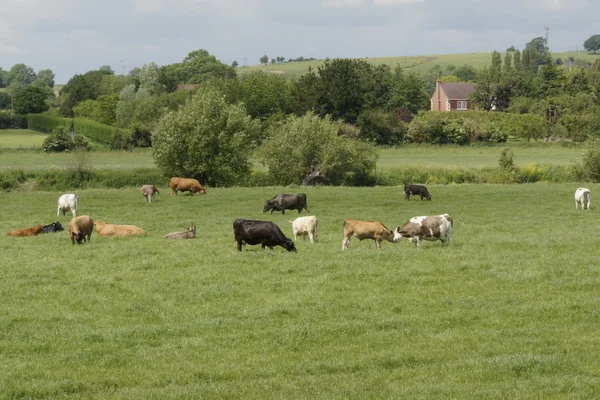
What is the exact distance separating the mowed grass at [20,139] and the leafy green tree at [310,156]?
5164cm

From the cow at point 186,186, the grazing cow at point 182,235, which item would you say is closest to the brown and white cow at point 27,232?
the grazing cow at point 182,235

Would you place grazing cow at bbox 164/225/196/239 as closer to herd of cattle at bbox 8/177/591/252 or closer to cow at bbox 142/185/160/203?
herd of cattle at bbox 8/177/591/252

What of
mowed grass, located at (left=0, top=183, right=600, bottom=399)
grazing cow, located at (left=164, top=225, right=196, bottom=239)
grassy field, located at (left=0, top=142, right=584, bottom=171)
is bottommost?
grassy field, located at (left=0, top=142, right=584, bottom=171)

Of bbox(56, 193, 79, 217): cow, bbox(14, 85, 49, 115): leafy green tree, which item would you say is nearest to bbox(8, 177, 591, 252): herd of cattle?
bbox(56, 193, 79, 217): cow

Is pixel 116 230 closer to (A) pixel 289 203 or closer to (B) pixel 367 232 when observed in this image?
(B) pixel 367 232

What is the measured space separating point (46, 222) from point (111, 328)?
66.2 ft

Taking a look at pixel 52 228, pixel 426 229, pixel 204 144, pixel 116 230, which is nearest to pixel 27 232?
pixel 52 228

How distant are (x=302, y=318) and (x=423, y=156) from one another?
85308mm

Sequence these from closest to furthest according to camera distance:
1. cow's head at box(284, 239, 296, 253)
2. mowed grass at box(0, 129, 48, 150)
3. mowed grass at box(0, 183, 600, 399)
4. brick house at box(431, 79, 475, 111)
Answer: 1. mowed grass at box(0, 183, 600, 399)
2. cow's head at box(284, 239, 296, 253)
3. mowed grass at box(0, 129, 48, 150)
4. brick house at box(431, 79, 475, 111)

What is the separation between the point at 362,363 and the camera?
12984mm

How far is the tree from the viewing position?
2379 inches

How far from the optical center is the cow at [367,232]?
24.2 meters

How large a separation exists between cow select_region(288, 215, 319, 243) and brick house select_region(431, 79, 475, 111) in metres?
161

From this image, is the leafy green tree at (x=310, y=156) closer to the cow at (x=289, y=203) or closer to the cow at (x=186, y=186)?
the cow at (x=186, y=186)
